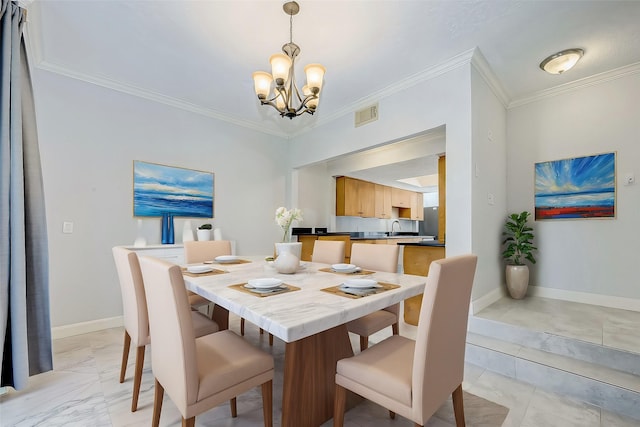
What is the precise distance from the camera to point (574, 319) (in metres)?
2.52

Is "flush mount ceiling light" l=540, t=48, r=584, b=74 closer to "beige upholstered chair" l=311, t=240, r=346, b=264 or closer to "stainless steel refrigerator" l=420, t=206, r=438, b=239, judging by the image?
"beige upholstered chair" l=311, t=240, r=346, b=264

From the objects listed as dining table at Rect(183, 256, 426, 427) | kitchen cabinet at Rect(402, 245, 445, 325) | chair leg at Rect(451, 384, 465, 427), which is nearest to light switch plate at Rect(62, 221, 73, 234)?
dining table at Rect(183, 256, 426, 427)

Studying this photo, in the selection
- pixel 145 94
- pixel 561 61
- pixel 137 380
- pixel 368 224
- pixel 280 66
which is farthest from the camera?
pixel 368 224

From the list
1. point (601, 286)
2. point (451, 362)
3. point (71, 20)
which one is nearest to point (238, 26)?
point (71, 20)

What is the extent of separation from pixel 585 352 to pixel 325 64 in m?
3.18

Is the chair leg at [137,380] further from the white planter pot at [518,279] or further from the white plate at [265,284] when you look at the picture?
the white planter pot at [518,279]

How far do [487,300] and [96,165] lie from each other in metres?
4.36

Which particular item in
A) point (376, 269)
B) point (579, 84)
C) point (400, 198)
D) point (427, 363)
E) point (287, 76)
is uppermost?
point (579, 84)

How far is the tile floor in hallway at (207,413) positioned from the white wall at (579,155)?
1801mm

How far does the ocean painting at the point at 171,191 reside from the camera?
3336 millimetres

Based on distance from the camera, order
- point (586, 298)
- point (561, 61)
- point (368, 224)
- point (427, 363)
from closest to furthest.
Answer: point (427, 363), point (561, 61), point (586, 298), point (368, 224)

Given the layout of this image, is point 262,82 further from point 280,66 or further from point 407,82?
point 407,82

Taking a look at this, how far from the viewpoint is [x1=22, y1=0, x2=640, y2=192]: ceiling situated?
208 centimetres

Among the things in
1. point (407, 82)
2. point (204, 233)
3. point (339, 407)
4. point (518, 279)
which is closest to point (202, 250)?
point (204, 233)
